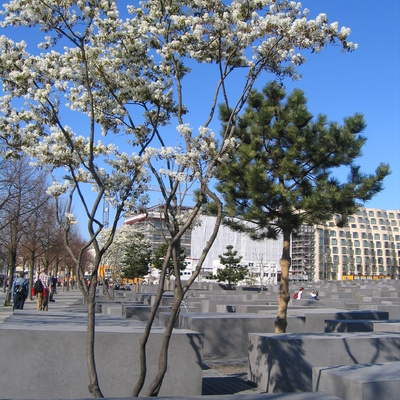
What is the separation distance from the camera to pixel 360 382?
15.9 ft

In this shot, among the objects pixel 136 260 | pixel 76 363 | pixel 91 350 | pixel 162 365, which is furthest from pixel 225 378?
pixel 136 260

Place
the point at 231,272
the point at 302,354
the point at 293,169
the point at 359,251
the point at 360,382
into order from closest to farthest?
the point at 360,382 < the point at 302,354 < the point at 293,169 < the point at 231,272 < the point at 359,251

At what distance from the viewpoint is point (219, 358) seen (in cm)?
1069

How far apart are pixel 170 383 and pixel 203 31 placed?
4.59m

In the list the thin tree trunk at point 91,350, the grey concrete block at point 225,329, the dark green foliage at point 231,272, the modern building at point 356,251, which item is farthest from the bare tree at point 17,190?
the modern building at point 356,251

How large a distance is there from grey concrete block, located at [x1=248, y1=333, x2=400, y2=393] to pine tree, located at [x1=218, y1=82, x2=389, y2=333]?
2.52m

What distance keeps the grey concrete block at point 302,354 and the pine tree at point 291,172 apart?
2.52 meters

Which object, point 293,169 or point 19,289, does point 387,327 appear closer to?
point 293,169

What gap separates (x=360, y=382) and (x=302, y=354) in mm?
2942

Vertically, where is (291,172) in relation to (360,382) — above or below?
above

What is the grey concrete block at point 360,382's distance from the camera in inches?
191

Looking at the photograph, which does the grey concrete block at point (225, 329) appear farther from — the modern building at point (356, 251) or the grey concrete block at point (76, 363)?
the modern building at point (356, 251)

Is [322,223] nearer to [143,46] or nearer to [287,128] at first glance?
[287,128]

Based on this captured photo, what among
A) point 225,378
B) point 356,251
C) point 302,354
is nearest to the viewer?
point 302,354
